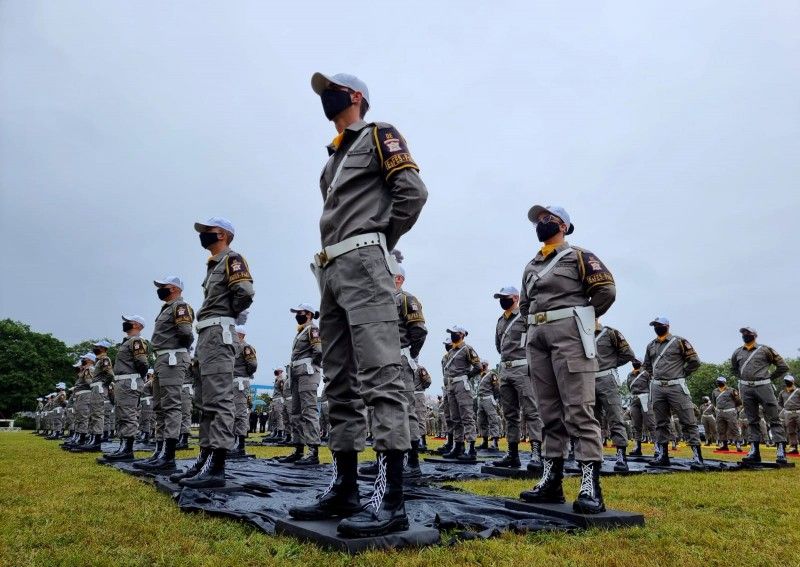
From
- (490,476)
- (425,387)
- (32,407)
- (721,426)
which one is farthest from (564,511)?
(32,407)

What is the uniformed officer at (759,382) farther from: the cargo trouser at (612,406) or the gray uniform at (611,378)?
the cargo trouser at (612,406)

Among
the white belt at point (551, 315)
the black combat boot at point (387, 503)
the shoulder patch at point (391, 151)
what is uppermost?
the shoulder patch at point (391, 151)

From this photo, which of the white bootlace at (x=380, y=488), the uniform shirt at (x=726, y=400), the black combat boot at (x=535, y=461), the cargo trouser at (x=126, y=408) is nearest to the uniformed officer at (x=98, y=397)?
the cargo trouser at (x=126, y=408)

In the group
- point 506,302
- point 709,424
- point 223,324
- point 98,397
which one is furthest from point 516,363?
point 709,424

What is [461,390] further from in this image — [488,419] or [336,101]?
[336,101]

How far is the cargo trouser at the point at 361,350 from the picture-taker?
328cm

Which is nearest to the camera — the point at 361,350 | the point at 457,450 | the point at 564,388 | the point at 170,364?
the point at 361,350

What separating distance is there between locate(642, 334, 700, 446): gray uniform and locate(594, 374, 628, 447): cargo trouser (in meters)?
1.36

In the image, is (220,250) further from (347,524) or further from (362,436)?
(347,524)

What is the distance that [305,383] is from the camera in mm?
9883

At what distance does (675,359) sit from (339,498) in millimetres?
8422

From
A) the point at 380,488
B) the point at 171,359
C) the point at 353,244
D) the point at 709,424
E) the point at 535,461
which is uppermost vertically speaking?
the point at 353,244

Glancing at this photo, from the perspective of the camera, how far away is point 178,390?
800 cm

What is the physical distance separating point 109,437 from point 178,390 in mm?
16427
